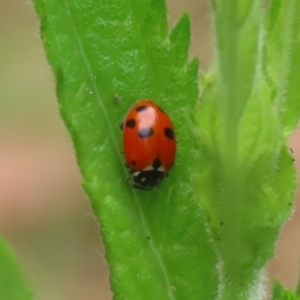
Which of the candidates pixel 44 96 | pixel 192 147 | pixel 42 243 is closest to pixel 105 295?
pixel 42 243

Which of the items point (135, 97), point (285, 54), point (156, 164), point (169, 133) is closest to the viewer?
point (285, 54)

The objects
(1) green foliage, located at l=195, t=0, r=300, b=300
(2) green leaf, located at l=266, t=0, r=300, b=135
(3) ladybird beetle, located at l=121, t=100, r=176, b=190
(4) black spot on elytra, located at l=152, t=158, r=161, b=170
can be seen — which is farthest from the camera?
(4) black spot on elytra, located at l=152, t=158, r=161, b=170

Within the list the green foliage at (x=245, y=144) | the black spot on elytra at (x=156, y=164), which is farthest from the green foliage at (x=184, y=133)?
the black spot on elytra at (x=156, y=164)

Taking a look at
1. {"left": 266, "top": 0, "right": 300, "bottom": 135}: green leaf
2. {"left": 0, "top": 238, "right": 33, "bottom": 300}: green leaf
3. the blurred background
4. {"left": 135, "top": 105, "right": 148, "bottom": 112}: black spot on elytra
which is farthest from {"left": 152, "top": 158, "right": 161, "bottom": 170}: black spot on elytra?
the blurred background

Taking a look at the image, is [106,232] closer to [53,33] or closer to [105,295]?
[53,33]

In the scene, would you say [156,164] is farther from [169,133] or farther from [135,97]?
[135,97]

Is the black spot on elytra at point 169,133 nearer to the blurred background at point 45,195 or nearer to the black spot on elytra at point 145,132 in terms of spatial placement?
the black spot on elytra at point 145,132

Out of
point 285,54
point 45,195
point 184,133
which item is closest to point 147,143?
point 184,133

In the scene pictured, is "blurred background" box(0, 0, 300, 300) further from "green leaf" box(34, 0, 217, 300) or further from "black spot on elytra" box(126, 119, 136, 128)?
"green leaf" box(34, 0, 217, 300)
